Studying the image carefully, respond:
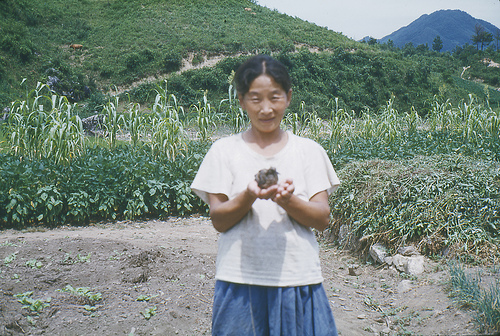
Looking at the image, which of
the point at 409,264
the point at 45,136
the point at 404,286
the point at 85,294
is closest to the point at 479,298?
Result: the point at 404,286

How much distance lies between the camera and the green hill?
24.5 metres

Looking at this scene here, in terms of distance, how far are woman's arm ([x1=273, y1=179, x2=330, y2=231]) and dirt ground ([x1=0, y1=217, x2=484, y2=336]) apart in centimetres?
162

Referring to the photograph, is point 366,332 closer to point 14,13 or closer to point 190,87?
point 190,87

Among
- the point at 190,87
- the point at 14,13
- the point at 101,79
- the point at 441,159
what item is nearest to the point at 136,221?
the point at 441,159

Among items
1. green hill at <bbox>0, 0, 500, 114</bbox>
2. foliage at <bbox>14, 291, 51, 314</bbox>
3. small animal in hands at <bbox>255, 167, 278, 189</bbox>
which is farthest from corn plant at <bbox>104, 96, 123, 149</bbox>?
green hill at <bbox>0, 0, 500, 114</bbox>

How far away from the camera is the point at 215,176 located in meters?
1.31

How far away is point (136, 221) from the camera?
5.10 meters

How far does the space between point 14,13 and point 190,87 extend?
14.7m

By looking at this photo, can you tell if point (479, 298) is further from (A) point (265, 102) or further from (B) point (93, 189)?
(B) point (93, 189)

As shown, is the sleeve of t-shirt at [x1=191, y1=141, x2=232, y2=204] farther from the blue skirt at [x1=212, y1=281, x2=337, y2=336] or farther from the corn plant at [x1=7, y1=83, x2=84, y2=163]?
the corn plant at [x1=7, y1=83, x2=84, y2=163]

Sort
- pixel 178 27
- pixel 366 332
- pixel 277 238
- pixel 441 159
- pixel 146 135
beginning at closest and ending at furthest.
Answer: pixel 277 238
pixel 366 332
pixel 441 159
pixel 146 135
pixel 178 27

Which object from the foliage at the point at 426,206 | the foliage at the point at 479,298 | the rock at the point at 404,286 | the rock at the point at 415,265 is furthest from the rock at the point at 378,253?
the foliage at the point at 479,298

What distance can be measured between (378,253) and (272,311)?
2.77 m

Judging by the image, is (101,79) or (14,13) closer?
(101,79)
